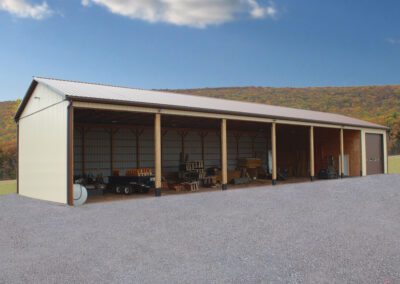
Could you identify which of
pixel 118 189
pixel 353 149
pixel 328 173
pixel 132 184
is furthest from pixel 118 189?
pixel 353 149

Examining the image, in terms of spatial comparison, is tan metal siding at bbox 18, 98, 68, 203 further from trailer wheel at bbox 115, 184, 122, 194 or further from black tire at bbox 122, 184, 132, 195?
black tire at bbox 122, 184, 132, 195

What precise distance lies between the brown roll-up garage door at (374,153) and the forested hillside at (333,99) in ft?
119

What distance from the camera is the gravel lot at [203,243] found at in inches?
192

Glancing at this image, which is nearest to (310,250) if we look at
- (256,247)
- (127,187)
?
(256,247)

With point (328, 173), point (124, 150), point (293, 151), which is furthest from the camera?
point (293, 151)

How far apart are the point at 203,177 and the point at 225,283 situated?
1356cm

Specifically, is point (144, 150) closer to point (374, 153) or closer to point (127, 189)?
point (127, 189)

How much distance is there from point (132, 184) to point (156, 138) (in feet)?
9.56

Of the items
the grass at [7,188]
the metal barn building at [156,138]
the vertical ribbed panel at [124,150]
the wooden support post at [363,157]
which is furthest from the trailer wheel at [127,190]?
the wooden support post at [363,157]

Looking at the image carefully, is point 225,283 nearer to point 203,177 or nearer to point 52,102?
point 52,102

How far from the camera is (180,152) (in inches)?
Answer: 864

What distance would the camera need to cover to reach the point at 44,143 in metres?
13.6

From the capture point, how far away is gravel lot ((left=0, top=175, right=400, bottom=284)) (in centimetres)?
487

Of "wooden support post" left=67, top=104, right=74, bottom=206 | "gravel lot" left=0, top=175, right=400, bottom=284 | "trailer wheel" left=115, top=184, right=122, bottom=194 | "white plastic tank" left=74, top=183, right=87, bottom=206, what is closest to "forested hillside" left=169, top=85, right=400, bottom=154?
"trailer wheel" left=115, top=184, right=122, bottom=194
